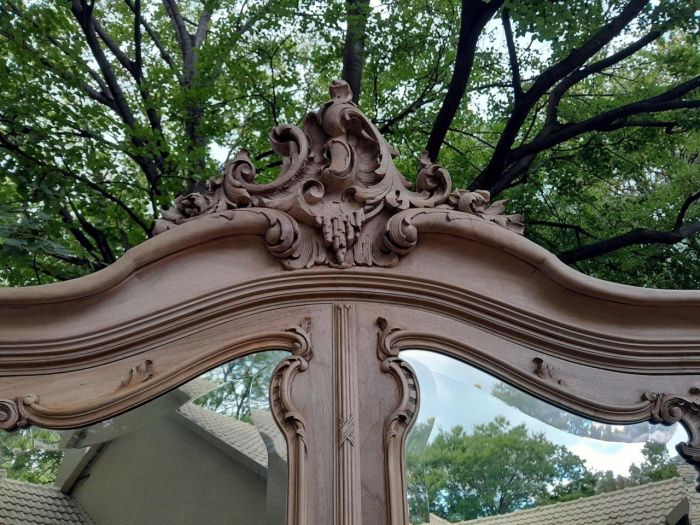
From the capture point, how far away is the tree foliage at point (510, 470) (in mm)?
1503

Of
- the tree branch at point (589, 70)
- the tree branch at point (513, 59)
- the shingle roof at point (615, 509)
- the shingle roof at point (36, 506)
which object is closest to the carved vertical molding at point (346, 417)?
the shingle roof at point (615, 509)

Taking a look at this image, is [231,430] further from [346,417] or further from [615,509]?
[615,509]

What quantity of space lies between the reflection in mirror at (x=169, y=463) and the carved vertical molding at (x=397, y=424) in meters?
0.23

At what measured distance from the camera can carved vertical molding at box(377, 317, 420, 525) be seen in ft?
4.51

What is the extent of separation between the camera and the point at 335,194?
161 cm

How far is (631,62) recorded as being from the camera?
4402mm

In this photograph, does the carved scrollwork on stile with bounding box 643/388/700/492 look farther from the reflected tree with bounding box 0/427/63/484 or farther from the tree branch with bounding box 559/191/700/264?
the tree branch with bounding box 559/191/700/264

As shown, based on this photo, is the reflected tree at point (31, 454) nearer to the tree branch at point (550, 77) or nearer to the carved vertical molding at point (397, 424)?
the carved vertical molding at point (397, 424)

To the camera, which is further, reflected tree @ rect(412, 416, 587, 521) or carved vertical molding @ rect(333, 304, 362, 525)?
reflected tree @ rect(412, 416, 587, 521)

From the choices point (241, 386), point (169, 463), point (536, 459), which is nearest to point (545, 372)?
point (536, 459)

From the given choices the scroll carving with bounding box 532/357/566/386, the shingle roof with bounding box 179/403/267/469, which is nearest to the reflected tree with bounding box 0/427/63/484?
the shingle roof with bounding box 179/403/267/469

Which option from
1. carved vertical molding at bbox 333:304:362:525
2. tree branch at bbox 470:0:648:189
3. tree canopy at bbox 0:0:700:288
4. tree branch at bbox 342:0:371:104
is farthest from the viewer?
tree branch at bbox 342:0:371:104

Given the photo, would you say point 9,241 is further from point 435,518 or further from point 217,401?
point 435,518

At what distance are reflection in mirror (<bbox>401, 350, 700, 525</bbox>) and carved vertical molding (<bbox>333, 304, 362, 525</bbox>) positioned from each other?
0.15 m
